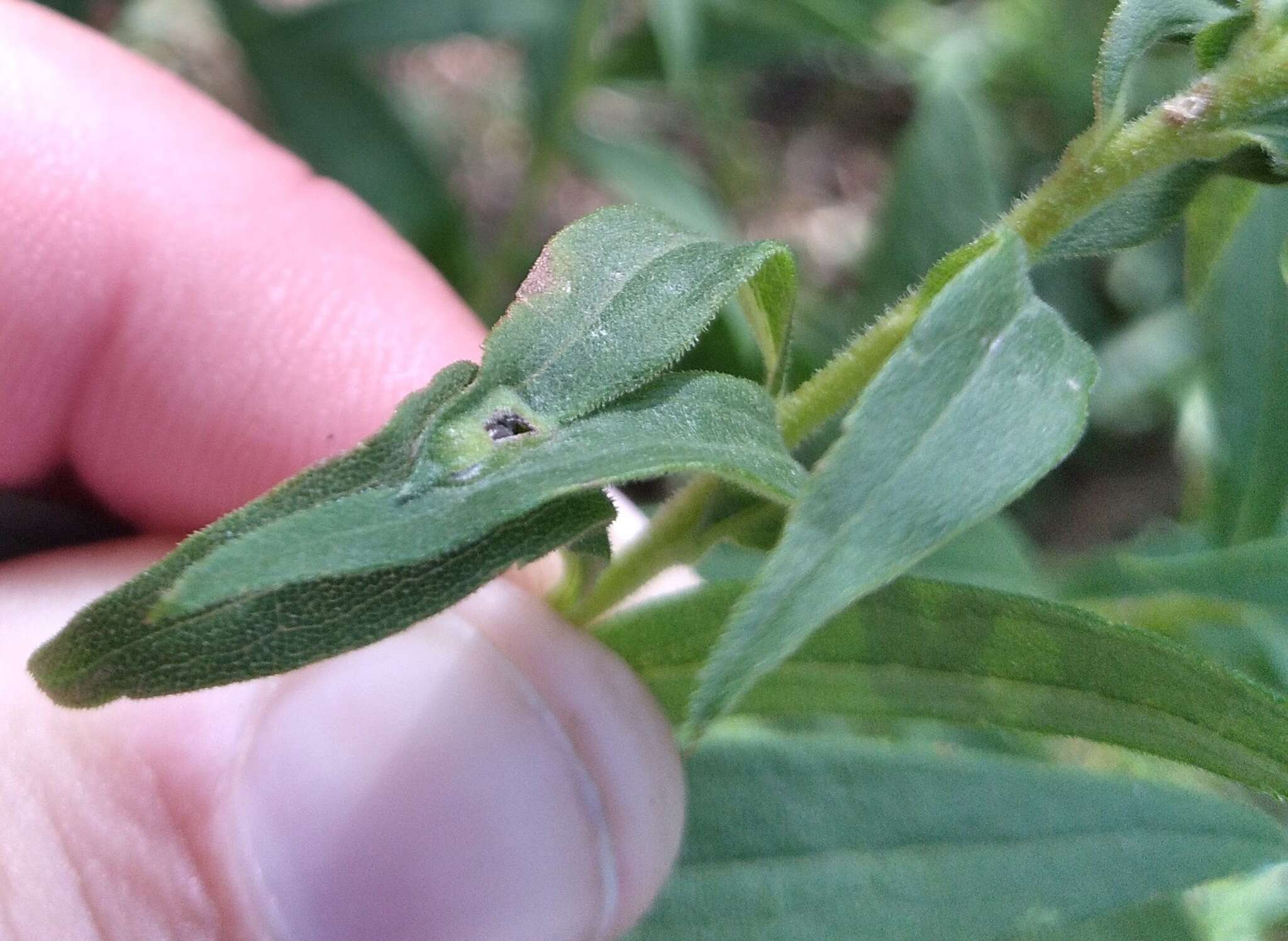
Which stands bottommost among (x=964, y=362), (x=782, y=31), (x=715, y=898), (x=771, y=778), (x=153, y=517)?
(x=715, y=898)

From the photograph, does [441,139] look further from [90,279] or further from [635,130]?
[90,279]

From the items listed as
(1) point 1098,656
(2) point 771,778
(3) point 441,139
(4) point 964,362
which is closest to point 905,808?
(2) point 771,778

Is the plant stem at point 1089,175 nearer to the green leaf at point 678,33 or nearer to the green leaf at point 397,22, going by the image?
the green leaf at point 678,33

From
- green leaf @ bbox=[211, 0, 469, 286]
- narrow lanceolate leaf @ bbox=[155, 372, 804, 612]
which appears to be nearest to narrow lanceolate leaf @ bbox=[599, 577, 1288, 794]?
narrow lanceolate leaf @ bbox=[155, 372, 804, 612]

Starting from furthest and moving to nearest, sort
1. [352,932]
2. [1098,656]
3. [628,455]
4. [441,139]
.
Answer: [441,139] < [352,932] < [1098,656] < [628,455]

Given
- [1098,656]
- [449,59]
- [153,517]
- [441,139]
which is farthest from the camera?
[449,59]

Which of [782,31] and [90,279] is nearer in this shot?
[90,279]

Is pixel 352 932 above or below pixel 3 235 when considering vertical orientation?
below

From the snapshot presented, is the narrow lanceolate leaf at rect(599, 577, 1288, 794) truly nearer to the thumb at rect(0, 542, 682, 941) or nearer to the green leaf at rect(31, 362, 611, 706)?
the thumb at rect(0, 542, 682, 941)
